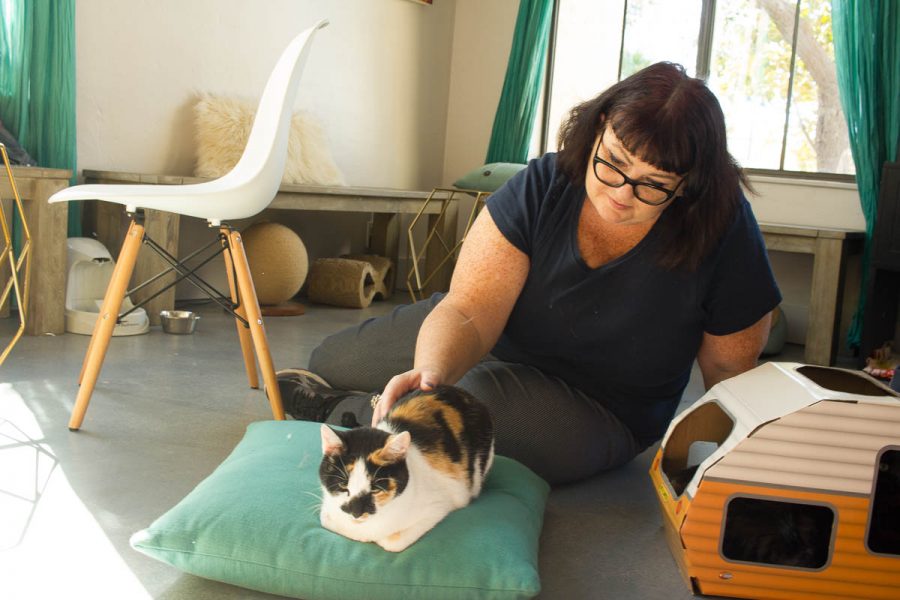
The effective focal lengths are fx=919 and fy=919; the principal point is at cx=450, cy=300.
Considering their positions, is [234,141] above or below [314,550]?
above

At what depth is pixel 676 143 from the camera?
159cm

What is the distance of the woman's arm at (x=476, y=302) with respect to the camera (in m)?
1.74

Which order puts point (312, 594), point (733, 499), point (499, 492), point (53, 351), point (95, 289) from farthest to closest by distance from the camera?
point (95, 289) < point (53, 351) < point (499, 492) < point (733, 499) < point (312, 594)

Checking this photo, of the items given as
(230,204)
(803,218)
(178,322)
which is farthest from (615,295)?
(803,218)

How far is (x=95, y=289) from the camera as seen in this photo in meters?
3.53

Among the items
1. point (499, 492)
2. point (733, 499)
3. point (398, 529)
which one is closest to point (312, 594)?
point (398, 529)

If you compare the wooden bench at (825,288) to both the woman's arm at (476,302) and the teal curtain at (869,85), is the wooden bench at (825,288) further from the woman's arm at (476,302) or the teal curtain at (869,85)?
the woman's arm at (476,302)

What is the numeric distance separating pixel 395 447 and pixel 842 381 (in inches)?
34.8

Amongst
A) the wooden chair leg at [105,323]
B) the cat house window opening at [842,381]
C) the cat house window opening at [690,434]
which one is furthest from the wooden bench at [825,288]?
the wooden chair leg at [105,323]

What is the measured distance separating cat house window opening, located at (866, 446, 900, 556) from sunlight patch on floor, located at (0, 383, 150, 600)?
1.14 metres

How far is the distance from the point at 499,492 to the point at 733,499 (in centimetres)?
41

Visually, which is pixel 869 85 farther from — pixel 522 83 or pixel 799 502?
pixel 799 502

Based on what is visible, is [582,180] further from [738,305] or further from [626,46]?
[626,46]

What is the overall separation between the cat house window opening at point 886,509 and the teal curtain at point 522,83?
3.93m
